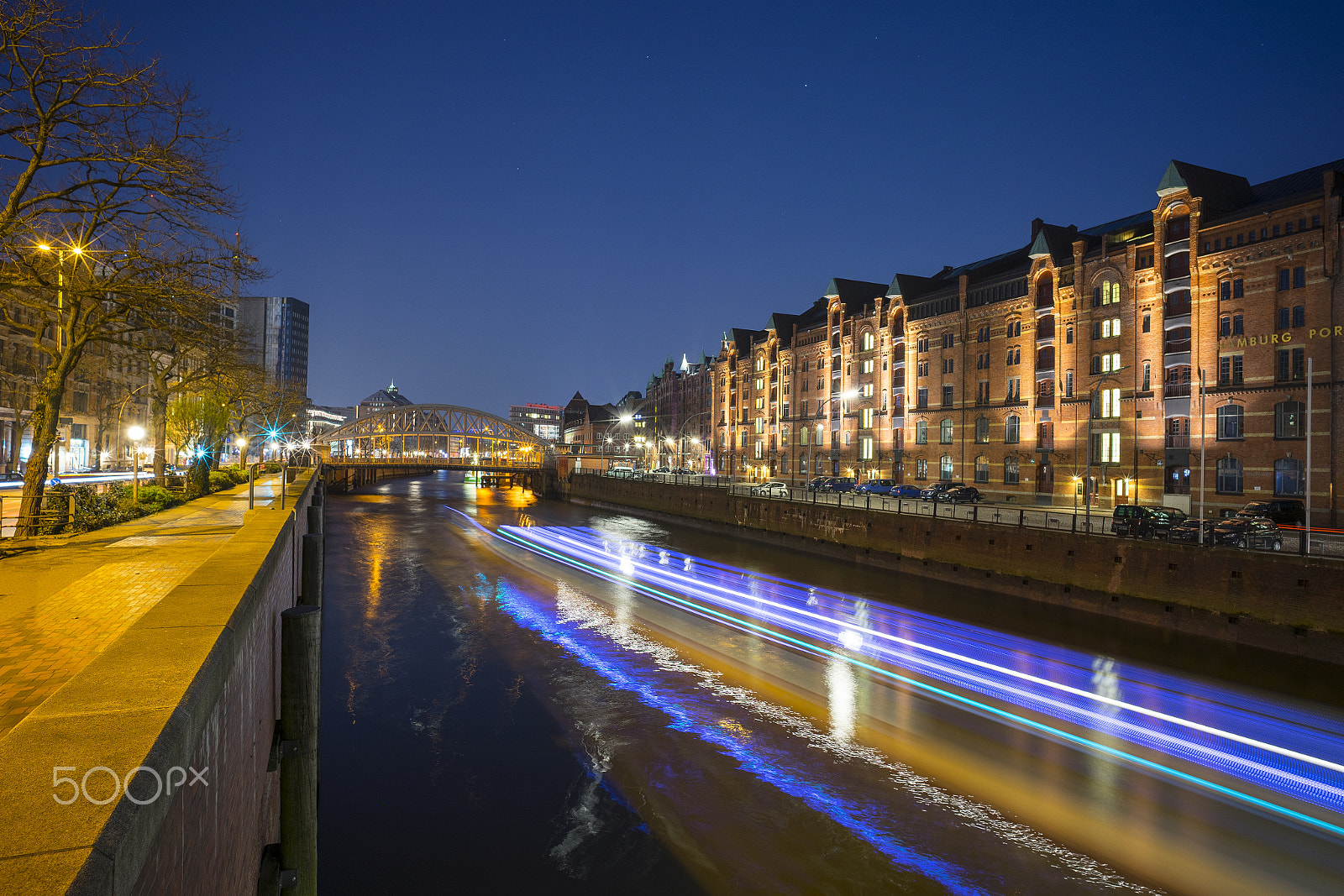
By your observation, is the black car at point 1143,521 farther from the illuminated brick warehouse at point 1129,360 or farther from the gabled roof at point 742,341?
the gabled roof at point 742,341

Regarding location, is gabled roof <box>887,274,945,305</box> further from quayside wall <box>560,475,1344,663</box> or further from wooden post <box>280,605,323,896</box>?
wooden post <box>280,605,323,896</box>

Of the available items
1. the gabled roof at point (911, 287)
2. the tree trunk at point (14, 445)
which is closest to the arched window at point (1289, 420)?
the gabled roof at point (911, 287)

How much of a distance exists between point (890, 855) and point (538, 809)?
5.85 metres

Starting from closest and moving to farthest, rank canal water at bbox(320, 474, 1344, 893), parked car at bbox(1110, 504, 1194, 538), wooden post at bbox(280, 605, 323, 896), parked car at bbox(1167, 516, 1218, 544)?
wooden post at bbox(280, 605, 323, 896), canal water at bbox(320, 474, 1344, 893), parked car at bbox(1167, 516, 1218, 544), parked car at bbox(1110, 504, 1194, 538)

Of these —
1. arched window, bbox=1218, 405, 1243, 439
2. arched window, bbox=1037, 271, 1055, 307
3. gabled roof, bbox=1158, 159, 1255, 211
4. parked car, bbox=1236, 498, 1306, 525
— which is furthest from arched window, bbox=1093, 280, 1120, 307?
parked car, bbox=1236, 498, 1306, 525

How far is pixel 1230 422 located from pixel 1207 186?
14328mm

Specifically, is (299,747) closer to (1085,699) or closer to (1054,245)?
(1085,699)

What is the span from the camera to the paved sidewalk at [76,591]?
7.23 m

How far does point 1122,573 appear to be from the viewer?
2619cm

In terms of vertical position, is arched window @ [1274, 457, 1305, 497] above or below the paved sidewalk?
above

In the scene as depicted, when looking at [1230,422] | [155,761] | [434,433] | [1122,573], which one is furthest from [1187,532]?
[434,433]

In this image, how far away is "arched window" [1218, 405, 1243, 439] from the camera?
3972 centimetres

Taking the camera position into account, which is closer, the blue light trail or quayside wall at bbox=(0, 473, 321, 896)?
quayside wall at bbox=(0, 473, 321, 896)

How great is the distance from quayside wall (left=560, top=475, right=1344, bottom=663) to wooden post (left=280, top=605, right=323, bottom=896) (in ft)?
83.4
